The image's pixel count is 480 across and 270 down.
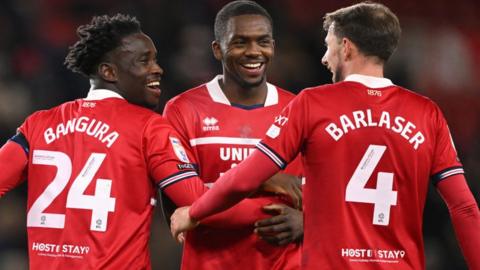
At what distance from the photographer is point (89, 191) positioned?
4082 mm

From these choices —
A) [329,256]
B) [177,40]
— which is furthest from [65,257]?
[177,40]

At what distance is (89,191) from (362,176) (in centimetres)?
120

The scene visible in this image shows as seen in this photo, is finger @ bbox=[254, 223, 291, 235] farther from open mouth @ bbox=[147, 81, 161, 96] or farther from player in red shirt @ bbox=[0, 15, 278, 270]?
open mouth @ bbox=[147, 81, 161, 96]

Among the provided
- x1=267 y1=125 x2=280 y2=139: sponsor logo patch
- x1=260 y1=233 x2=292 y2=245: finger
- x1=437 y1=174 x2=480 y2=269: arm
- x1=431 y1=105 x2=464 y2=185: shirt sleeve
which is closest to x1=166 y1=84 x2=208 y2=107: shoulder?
x1=260 y1=233 x2=292 y2=245: finger

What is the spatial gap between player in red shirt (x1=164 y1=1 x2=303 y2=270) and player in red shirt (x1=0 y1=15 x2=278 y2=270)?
37 cm

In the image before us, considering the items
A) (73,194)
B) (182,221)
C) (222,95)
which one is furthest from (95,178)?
(222,95)

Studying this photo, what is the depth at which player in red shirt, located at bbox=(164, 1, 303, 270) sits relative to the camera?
15.1ft

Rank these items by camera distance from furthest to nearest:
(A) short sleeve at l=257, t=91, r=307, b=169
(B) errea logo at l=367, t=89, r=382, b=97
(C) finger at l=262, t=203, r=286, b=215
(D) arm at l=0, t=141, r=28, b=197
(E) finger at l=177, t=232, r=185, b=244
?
1. (C) finger at l=262, t=203, r=286, b=215
2. (E) finger at l=177, t=232, r=185, b=244
3. (D) arm at l=0, t=141, r=28, b=197
4. (B) errea logo at l=367, t=89, r=382, b=97
5. (A) short sleeve at l=257, t=91, r=307, b=169

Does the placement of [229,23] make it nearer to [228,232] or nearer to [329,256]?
[228,232]

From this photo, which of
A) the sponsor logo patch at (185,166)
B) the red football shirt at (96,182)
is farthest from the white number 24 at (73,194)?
the sponsor logo patch at (185,166)

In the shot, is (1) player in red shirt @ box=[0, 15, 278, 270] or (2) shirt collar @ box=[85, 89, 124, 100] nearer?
(1) player in red shirt @ box=[0, 15, 278, 270]

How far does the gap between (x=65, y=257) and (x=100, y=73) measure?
90 centimetres

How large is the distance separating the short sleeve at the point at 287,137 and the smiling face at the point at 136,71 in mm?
819

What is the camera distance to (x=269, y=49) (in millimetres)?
4738
